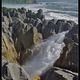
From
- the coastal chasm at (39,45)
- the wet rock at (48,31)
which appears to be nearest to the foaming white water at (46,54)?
the coastal chasm at (39,45)

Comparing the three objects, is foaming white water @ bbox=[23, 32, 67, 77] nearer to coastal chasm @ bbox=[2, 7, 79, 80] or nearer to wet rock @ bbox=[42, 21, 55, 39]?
coastal chasm @ bbox=[2, 7, 79, 80]

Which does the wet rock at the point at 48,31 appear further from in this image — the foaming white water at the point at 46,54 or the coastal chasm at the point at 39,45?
the foaming white water at the point at 46,54

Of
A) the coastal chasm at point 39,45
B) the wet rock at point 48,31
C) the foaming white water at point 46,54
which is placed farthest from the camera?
the wet rock at point 48,31

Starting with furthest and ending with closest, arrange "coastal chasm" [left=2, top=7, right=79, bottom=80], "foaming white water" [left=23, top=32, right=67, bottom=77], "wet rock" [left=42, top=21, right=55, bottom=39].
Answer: "wet rock" [left=42, top=21, right=55, bottom=39]
"foaming white water" [left=23, top=32, right=67, bottom=77]
"coastal chasm" [left=2, top=7, right=79, bottom=80]

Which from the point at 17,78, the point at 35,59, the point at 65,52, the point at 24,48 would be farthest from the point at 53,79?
the point at 24,48

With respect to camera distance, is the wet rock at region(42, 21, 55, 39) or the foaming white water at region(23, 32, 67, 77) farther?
the wet rock at region(42, 21, 55, 39)

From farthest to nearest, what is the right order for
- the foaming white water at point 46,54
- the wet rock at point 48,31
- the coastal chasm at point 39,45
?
the wet rock at point 48,31, the foaming white water at point 46,54, the coastal chasm at point 39,45

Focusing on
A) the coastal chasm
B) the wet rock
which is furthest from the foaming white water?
the wet rock

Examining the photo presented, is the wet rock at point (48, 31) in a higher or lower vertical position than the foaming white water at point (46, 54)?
higher

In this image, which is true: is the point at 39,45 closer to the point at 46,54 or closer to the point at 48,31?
the point at 46,54

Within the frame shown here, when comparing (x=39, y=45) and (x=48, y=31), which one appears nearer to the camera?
(x=39, y=45)

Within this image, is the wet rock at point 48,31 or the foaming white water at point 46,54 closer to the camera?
the foaming white water at point 46,54

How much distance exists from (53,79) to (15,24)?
15.4ft

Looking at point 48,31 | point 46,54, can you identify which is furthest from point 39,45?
point 48,31
